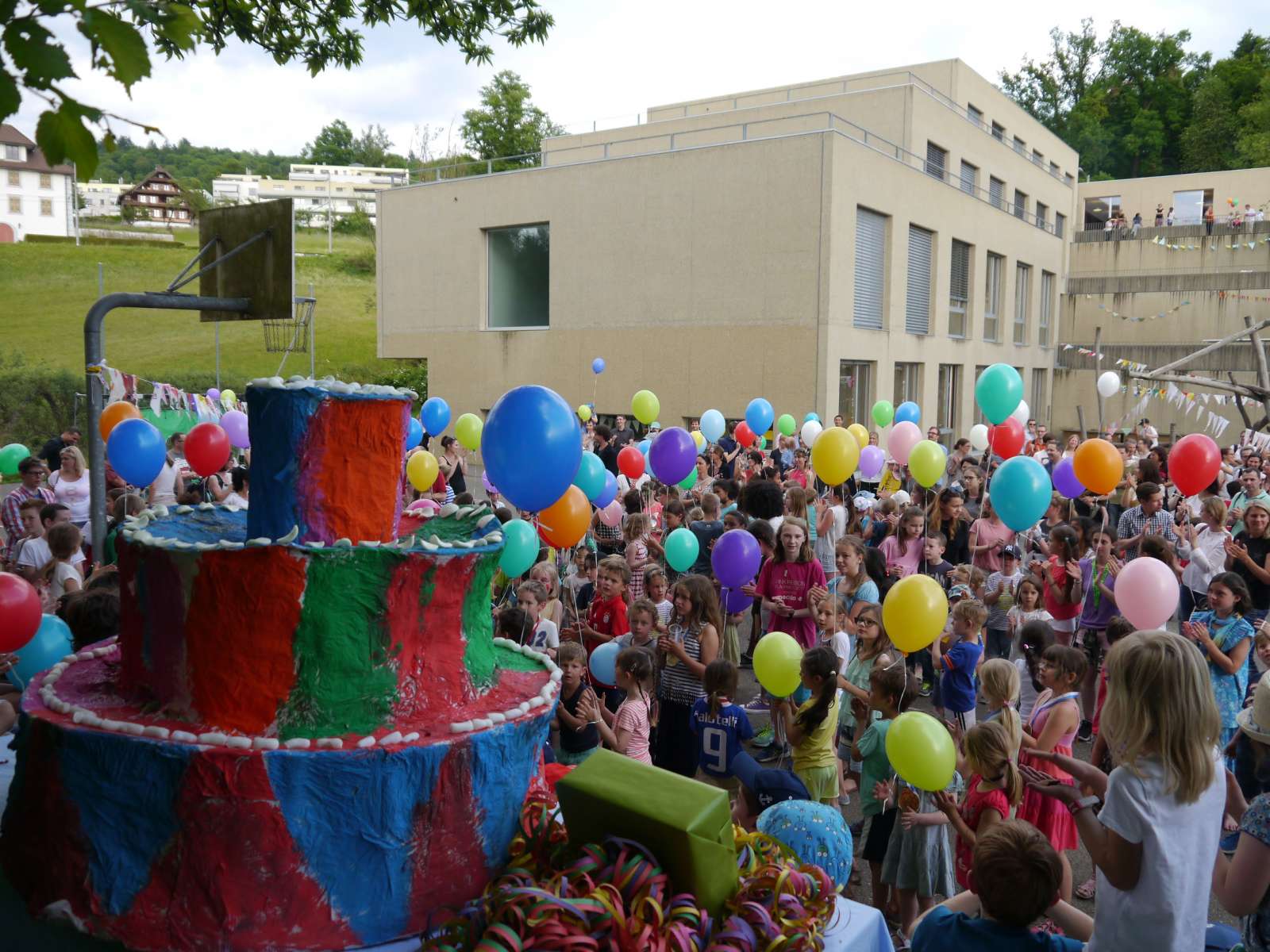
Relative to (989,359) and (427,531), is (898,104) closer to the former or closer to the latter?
(989,359)

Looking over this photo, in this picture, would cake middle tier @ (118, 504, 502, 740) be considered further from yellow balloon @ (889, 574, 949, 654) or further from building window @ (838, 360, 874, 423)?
building window @ (838, 360, 874, 423)

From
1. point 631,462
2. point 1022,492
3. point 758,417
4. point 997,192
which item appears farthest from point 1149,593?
point 997,192

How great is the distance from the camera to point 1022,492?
684 cm

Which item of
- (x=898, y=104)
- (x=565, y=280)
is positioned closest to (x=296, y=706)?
(x=565, y=280)

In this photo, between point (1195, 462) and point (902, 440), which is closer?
point (1195, 462)

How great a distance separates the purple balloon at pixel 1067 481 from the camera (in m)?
8.74

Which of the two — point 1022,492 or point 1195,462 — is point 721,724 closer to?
point 1022,492

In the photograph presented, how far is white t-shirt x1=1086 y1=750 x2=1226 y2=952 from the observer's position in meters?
2.52

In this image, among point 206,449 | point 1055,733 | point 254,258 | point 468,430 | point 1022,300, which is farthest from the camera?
point 1022,300

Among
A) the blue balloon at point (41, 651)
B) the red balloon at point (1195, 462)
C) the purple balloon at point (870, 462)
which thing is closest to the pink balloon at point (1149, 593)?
the red balloon at point (1195, 462)

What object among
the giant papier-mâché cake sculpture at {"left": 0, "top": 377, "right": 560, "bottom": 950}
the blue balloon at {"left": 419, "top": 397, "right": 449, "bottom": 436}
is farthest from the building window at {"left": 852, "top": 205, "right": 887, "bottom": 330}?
the giant papier-mâché cake sculpture at {"left": 0, "top": 377, "right": 560, "bottom": 950}

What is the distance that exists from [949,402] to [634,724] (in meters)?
20.0

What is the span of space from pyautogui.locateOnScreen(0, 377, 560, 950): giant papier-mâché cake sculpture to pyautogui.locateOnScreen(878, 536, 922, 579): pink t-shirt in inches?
200

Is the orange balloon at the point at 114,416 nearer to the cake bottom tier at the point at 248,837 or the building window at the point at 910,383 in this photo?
the cake bottom tier at the point at 248,837
